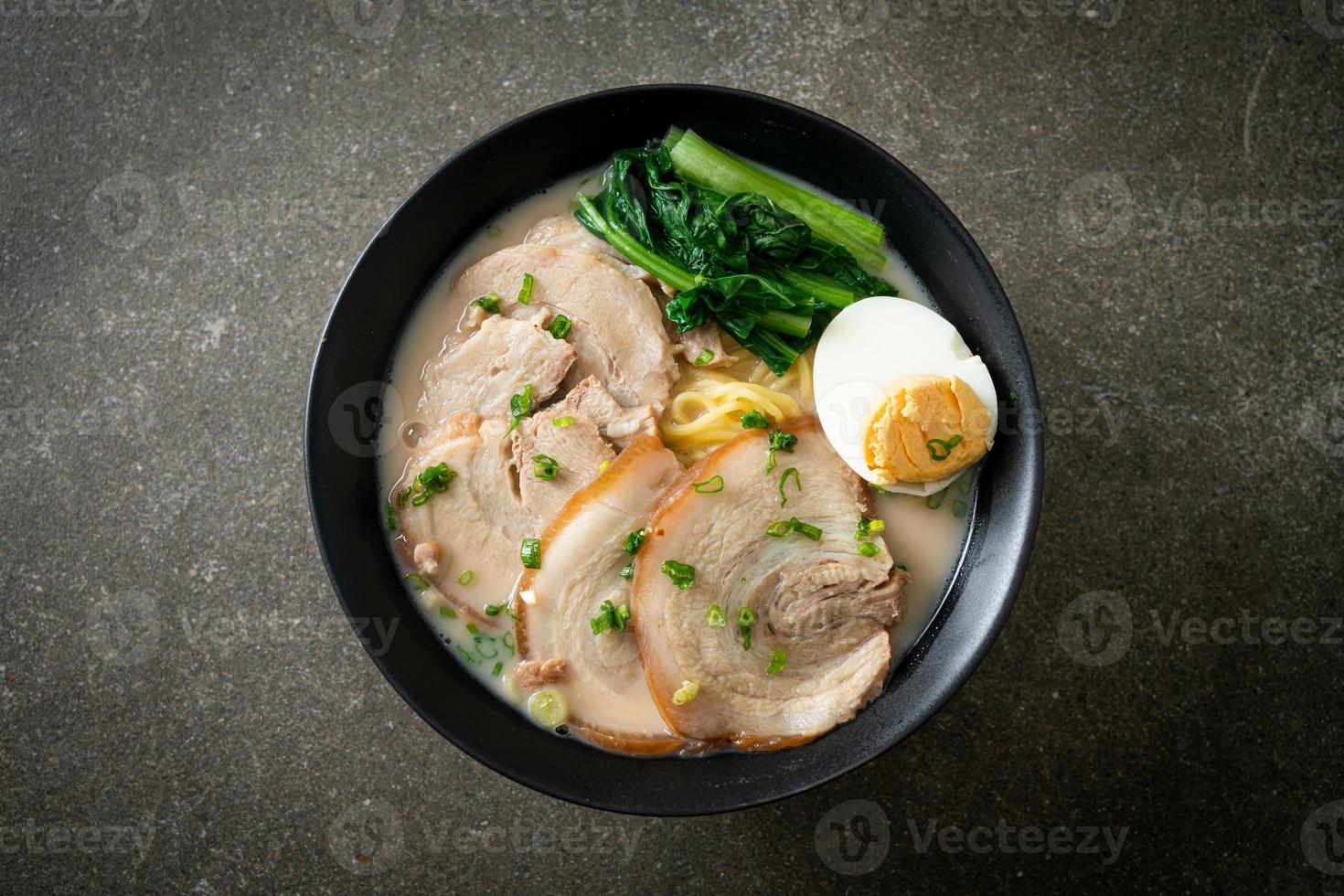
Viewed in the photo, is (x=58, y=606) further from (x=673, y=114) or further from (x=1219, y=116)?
(x=1219, y=116)

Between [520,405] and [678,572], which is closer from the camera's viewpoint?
[678,572]

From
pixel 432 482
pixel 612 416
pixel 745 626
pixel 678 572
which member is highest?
pixel 612 416

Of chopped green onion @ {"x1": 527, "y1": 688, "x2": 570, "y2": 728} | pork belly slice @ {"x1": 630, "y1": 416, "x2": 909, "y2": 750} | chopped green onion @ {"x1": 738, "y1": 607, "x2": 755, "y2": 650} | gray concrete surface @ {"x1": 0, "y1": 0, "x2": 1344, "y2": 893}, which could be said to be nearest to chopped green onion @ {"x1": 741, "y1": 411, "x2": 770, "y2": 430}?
pork belly slice @ {"x1": 630, "y1": 416, "x2": 909, "y2": 750}

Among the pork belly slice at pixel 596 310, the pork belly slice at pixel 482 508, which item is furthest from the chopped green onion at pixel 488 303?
the pork belly slice at pixel 482 508

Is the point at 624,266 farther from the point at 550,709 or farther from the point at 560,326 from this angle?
the point at 550,709

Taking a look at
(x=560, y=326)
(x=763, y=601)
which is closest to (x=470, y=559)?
(x=560, y=326)

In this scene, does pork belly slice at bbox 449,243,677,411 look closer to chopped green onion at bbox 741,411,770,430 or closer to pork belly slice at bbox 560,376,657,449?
pork belly slice at bbox 560,376,657,449
